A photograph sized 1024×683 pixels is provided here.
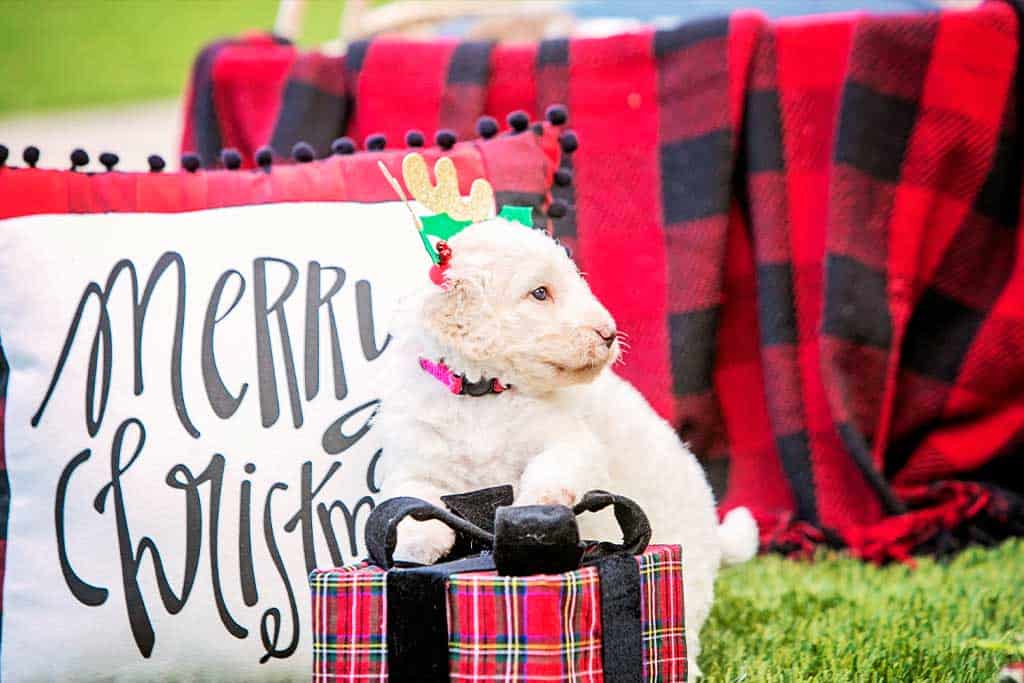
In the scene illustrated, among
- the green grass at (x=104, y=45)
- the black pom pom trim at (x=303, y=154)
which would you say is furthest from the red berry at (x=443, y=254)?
the green grass at (x=104, y=45)

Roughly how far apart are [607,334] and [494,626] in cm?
27

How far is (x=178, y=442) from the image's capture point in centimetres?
107

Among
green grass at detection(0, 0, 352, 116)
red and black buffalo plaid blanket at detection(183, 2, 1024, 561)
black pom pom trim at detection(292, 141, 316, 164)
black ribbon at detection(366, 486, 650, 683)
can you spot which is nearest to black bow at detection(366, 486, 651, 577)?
black ribbon at detection(366, 486, 650, 683)

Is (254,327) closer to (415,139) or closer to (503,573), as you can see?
(415,139)

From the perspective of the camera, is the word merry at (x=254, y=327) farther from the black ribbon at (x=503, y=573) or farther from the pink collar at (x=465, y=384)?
the black ribbon at (x=503, y=573)

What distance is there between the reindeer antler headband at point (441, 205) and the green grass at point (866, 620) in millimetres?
496

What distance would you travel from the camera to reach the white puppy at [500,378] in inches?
34.9

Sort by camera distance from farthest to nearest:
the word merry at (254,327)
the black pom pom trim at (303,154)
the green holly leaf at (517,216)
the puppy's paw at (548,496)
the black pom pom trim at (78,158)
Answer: the black pom pom trim at (303,154) → the black pom pom trim at (78,158) → the word merry at (254,327) → the green holly leaf at (517,216) → the puppy's paw at (548,496)

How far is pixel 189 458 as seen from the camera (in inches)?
41.6

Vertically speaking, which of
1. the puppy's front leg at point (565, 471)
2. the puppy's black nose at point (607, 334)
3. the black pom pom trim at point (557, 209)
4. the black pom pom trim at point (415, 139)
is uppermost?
the black pom pom trim at point (415, 139)

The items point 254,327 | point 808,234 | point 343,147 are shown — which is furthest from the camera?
point 808,234

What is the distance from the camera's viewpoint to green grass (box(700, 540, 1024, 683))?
3.46ft

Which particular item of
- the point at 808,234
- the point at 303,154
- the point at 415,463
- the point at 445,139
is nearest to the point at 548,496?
the point at 415,463

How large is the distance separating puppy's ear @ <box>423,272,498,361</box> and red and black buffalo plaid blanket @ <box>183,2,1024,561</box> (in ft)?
2.27
